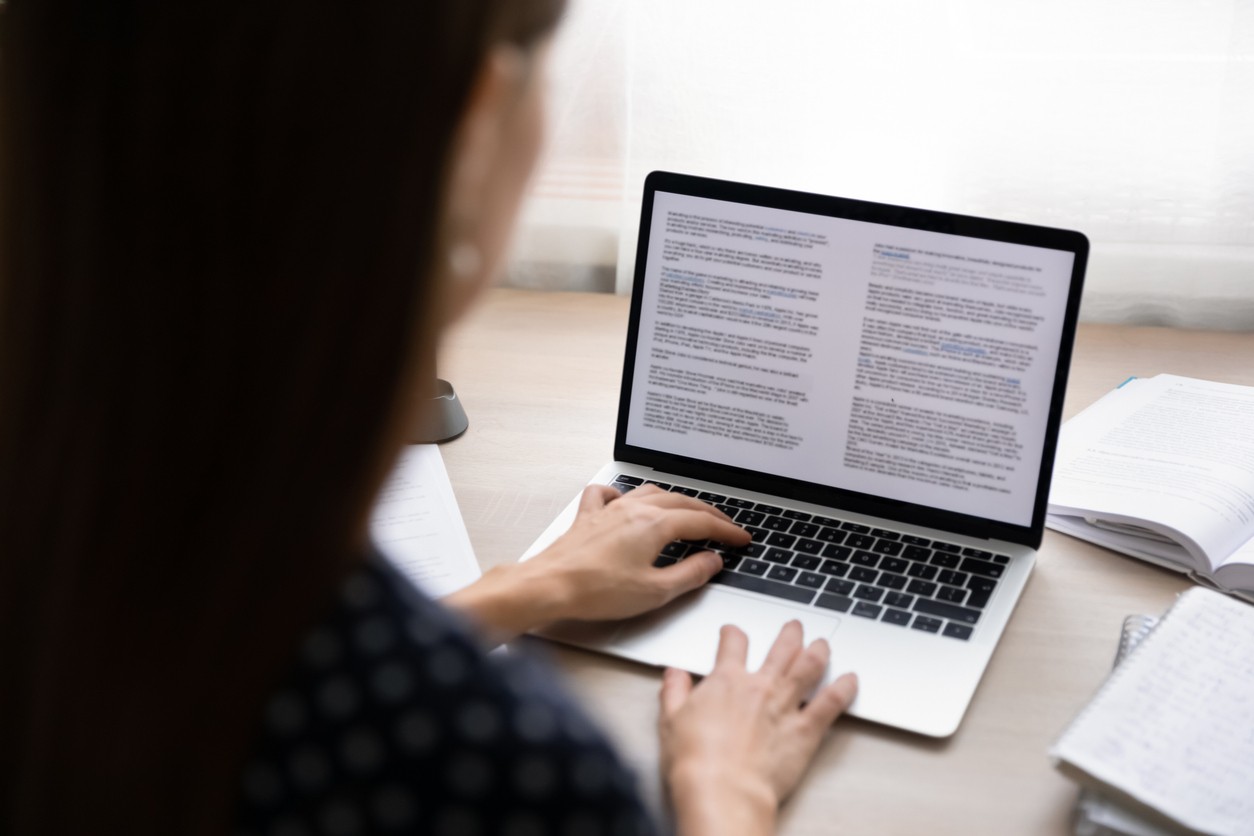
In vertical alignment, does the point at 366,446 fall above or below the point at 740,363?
above

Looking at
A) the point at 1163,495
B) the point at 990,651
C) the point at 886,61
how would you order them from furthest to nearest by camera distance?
the point at 886,61 < the point at 1163,495 < the point at 990,651

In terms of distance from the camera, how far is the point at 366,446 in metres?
0.42

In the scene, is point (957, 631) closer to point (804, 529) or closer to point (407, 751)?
point (804, 529)

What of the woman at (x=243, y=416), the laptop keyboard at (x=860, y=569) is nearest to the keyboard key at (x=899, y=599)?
the laptop keyboard at (x=860, y=569)

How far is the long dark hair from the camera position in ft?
1.25

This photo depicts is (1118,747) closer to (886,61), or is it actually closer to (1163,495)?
(1163,495)

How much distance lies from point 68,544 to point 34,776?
9 cm

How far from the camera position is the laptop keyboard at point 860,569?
86 centimetres

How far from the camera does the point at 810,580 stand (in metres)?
0.90

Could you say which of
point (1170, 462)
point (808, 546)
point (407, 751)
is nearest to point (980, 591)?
point (808, 546)

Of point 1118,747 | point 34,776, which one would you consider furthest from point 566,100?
point 34,776

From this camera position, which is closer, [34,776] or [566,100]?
[34,776]

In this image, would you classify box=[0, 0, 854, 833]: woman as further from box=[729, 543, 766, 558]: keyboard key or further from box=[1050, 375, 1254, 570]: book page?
box=[1050, 375, 1254, 570]: book page

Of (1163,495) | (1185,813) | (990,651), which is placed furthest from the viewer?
(1163,495)
